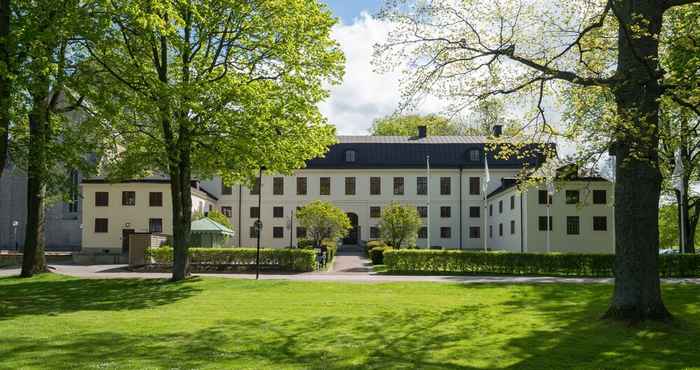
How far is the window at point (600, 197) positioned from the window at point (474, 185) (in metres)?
13.5

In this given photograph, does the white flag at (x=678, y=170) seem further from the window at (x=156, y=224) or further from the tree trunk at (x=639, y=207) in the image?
the window at (x=156, y=224)

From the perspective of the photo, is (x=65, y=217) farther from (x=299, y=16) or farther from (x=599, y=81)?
(x=599, y=81)

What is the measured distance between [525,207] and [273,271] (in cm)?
1859

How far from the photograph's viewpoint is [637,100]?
12.0 m

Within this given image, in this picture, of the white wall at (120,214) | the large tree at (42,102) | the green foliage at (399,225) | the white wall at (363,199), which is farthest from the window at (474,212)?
the large tree at (42,102)

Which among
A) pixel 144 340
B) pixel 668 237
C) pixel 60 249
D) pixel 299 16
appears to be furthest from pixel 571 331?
pixel 60 249

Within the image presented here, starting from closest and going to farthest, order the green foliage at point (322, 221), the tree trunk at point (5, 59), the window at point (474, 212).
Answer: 1. the tree trunk at point (5, 59)
2. the green foliage at point (322, 221)
3. the window at point (474, 212)

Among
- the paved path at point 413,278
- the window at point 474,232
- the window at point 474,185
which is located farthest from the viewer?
the window at point 474,185

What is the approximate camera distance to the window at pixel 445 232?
52.7 meters

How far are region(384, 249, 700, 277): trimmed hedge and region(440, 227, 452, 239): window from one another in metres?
24.3

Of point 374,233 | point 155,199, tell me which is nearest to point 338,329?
point 155,199

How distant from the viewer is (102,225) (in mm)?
45000

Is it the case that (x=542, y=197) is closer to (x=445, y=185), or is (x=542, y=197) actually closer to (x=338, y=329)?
(x=445, y=185)

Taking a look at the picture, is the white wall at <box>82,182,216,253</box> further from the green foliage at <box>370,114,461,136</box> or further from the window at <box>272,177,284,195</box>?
the green foliage at <box>370,114,461,136</box>
